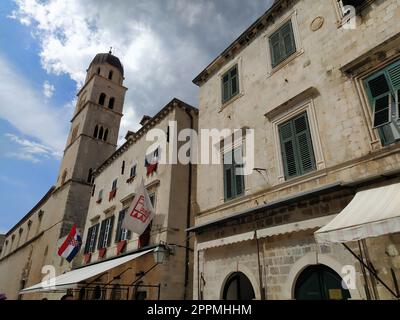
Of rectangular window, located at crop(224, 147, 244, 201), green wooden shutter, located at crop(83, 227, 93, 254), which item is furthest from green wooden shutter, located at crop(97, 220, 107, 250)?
rectangular window, located at crop(224, 147, 244, 201)

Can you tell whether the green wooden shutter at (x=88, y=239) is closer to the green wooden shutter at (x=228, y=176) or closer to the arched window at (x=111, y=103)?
the green wooden shutter at (x=228, y=176)

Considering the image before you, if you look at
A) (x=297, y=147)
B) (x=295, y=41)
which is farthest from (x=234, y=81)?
(x=297, y=147)

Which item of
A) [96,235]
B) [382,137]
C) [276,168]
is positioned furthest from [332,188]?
[96,235]

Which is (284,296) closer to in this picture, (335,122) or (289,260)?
(289,260)

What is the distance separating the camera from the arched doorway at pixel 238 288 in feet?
25.4

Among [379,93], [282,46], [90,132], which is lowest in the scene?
[379,93]

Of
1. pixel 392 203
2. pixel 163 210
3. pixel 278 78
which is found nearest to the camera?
pixel 392 203

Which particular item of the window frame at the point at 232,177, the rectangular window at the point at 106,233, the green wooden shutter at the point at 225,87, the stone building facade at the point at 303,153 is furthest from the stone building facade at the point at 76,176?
the green wooden shutter at the point at 225,87

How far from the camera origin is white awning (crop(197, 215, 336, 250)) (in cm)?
639

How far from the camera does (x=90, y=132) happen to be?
101 ft

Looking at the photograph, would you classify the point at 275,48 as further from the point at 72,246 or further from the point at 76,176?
the point at 76,176

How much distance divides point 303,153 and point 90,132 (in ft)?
90.3

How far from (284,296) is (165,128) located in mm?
10626

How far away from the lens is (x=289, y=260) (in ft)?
22.2
